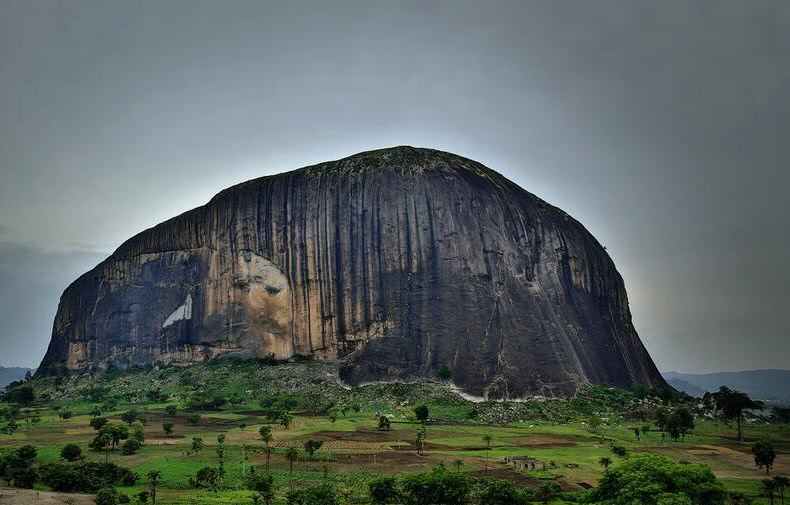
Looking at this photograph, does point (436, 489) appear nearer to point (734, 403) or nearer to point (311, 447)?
point (311, 447)

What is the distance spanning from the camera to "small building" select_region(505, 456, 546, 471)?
47.8 meters

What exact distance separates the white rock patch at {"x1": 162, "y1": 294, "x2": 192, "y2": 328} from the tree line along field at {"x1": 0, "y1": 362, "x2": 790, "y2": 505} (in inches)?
355

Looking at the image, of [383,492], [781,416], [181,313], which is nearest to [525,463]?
[383,492]

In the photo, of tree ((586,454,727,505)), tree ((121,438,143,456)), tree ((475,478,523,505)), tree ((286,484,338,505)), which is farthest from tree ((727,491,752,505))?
tree ((121,438,143,456))

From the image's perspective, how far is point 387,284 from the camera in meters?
95.3

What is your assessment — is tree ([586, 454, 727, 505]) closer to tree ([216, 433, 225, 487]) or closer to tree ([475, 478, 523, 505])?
tree ([475, 478, 523, 505])

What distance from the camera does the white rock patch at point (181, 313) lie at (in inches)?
4156

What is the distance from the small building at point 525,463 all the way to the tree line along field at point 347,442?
0.44 meters

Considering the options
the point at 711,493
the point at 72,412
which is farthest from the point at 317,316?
the point at 711,493

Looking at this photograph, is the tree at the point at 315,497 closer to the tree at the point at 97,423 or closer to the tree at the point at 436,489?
the tree at the point at 436,489

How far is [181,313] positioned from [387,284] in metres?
33.2

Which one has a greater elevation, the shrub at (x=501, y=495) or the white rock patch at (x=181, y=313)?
the white rock patch at (x=181, y=313)

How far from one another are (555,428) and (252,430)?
28.9 meters

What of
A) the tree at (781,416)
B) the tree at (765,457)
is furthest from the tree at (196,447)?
the tree at (781,416)
